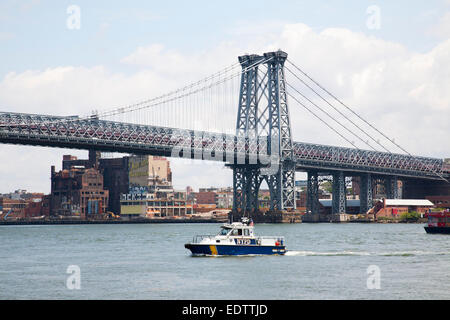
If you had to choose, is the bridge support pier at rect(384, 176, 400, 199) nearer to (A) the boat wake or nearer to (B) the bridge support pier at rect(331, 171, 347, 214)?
(B) the bridge support pier at rect(331, 171, 347, 214)

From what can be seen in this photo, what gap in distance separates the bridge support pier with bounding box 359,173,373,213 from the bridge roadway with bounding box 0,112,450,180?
2.81 m

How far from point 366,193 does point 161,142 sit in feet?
192

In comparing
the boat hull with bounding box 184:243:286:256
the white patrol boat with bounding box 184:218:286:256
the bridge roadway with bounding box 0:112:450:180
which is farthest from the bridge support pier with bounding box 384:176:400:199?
the boat hull with bounding box 184:243:286:256

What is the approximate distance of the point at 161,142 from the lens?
443ft

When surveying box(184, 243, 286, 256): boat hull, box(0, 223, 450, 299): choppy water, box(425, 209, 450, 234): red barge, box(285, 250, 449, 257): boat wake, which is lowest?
box(0, 223, 450, 299): choppy water

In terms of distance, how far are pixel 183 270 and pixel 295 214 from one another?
96.4 metres

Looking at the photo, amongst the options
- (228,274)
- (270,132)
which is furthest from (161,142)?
(228,274)

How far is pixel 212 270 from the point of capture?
49375mm

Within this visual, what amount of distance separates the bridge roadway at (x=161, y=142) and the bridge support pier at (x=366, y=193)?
111 inches

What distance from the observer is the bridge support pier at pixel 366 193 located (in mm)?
172300

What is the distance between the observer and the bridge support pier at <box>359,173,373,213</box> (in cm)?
17230

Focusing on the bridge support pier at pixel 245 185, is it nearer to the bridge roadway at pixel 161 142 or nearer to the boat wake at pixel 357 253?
the bridge roadway at pixel 161 142
